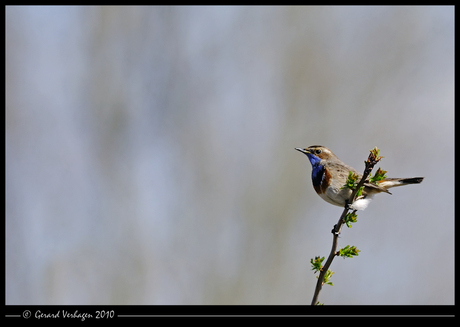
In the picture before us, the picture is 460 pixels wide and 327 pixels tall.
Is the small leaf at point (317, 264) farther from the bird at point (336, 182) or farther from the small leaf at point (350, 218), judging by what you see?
the bird at point (336, 182)

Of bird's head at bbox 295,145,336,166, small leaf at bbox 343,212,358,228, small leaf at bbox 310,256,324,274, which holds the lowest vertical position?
small leaf at bbox 310,256,324,274

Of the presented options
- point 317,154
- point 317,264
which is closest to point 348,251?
point 317,264

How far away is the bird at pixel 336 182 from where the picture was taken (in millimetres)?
5796

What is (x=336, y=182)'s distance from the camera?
242 inches

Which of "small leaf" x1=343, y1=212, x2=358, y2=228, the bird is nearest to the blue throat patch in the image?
the bird

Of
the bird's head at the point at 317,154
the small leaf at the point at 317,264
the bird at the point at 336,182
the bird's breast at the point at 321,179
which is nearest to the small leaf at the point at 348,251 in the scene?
the small leaf at the point at 317,264

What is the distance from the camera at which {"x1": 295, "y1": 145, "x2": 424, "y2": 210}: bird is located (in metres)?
5.80

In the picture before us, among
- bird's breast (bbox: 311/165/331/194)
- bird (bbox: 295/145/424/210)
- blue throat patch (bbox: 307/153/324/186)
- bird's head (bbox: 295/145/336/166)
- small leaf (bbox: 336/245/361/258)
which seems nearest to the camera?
small leaf (bbox: 336/245/361/258)

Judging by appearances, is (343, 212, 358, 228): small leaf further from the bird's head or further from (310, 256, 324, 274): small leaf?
the bird's head

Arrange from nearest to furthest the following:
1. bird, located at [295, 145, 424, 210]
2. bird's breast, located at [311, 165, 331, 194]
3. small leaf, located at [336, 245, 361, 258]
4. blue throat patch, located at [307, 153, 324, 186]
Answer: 1. small leaf, located at [336, 245, 361, 258]
2. bird, located at [295, 145, 424, 210]
3. bird's breast, located at [311, 165, 331, 194]
4. blue throat patch, located at [307, 153, 324, 186]
